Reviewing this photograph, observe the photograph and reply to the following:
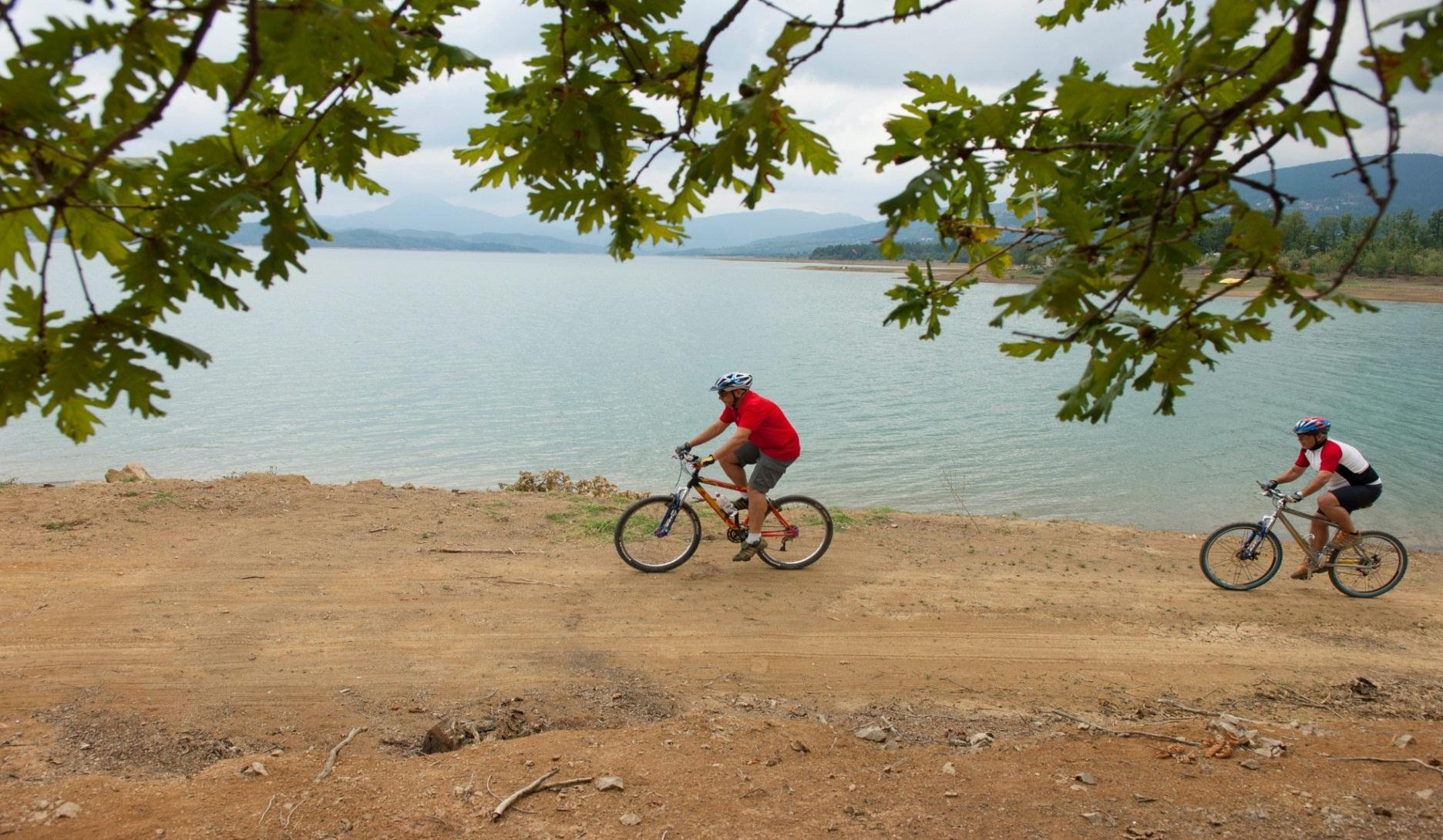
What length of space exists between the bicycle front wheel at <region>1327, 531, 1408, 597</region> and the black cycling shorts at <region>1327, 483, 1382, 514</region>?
365 mm

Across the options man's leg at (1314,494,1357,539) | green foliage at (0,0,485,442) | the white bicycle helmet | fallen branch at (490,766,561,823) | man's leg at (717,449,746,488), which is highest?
green foliage at (0,0,485,442)

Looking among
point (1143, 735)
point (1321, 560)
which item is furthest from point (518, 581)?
point (1321, 560)

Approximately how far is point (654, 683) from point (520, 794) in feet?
5.71

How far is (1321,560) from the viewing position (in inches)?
355

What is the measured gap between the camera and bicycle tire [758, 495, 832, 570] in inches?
340

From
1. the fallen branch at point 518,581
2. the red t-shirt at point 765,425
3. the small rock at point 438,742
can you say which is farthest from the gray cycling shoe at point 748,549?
the small rock at point 438,742

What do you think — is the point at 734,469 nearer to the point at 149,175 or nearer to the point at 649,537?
the point at 649,537

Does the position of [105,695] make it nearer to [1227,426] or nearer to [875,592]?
[875,592]

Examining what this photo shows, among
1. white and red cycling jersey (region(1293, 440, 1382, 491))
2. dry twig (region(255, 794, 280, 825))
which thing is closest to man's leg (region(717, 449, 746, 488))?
dry twig (region(255, 794, 280, 825))

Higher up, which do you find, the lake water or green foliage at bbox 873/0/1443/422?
green foliage at bbox 873/0/1443/422

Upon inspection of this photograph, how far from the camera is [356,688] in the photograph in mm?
5707

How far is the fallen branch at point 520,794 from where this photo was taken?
13.9 feet

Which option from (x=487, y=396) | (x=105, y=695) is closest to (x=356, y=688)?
(x=105, y=695)

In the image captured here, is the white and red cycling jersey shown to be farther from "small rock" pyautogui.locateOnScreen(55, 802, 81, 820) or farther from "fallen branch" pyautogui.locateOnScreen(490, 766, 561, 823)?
"small rock" pyautogui.locateOnScreen(55, 802, 81, 820)
